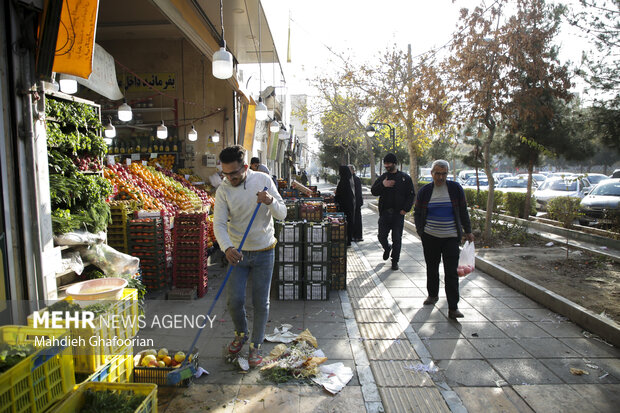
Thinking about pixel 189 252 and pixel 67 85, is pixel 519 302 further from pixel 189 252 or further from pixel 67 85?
A: pixel 67 85

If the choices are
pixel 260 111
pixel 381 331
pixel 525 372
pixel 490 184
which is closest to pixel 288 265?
pixel 381 331

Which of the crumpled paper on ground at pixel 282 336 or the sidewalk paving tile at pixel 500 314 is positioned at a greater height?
the crumpled paper on ground at pixel 282 336

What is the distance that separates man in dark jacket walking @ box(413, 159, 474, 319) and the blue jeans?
248 centimetres

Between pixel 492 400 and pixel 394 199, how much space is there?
4510 millimetres

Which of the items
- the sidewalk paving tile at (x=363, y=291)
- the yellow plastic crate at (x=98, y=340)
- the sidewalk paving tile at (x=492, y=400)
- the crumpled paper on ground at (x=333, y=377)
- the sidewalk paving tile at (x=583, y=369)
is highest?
the yellow plastic crate at (x=98, y=340)

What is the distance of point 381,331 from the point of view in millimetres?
4730

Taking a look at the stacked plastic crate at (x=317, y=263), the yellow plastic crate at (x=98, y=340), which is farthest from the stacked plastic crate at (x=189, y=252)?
the yellow plastic crate at (x=98, y=340)

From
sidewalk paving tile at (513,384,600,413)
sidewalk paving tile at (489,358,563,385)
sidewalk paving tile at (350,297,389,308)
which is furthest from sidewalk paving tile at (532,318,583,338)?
sidewalk paving tile at (350,297,389,308)

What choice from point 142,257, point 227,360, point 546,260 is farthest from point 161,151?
point 546,260

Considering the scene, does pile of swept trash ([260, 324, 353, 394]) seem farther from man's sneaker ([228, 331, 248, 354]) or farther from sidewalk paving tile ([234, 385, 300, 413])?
Answer: man's sneaker ([228, 331, 248, 354])

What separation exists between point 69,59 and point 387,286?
5.49 m

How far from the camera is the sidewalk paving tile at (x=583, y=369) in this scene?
362 cm

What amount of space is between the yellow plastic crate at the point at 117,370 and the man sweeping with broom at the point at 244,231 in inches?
37.6

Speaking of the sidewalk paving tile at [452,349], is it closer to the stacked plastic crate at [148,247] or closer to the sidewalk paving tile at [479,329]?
the sidewalk paving tile at [479,329]
